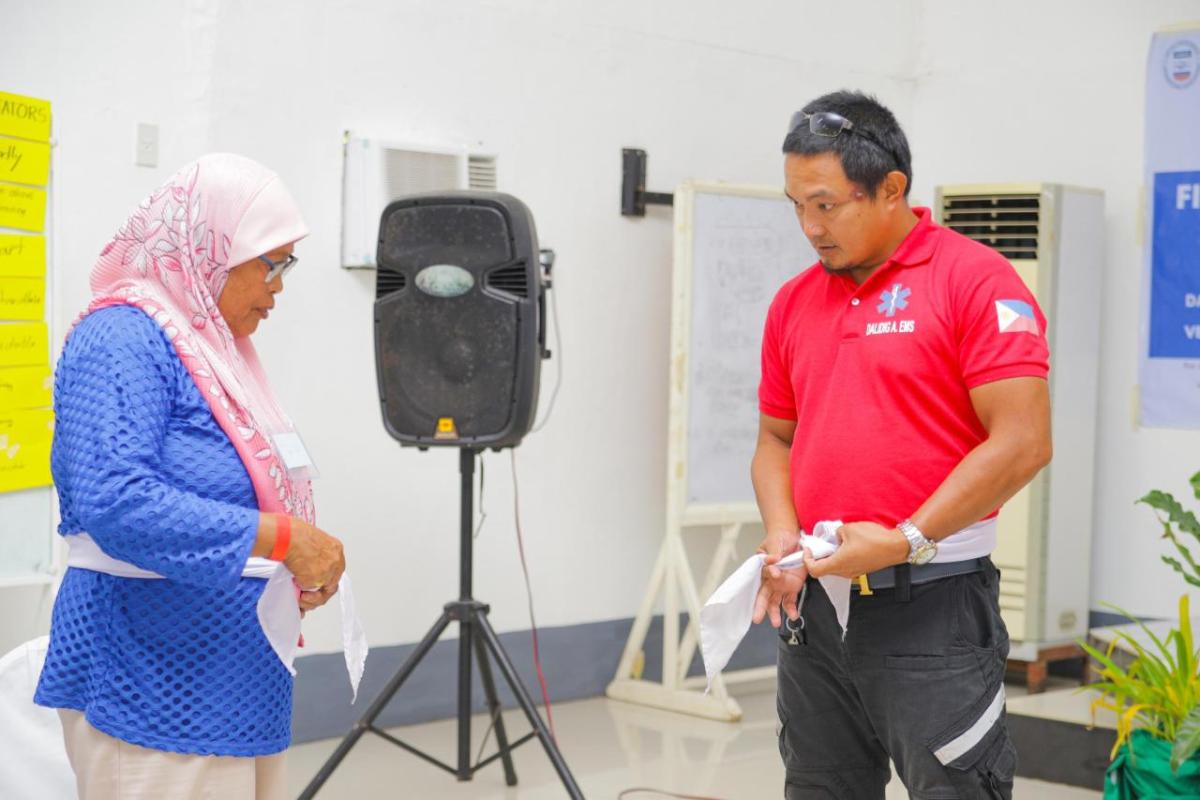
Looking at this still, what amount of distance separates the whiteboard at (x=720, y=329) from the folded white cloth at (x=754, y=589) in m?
2.73

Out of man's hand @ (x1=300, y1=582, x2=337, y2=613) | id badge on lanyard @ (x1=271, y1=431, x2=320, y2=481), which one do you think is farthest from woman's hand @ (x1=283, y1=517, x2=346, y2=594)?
id badge on lanyard @ (x1=271, y1=431, x2=320, y2=481)

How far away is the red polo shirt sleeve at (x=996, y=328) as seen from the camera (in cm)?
193

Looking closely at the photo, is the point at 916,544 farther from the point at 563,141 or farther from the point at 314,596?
the point at 563,141

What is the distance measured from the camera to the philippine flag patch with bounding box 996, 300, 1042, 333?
1.94 m

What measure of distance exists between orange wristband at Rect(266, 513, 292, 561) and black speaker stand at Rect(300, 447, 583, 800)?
1.48m

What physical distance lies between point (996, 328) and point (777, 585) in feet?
1.59

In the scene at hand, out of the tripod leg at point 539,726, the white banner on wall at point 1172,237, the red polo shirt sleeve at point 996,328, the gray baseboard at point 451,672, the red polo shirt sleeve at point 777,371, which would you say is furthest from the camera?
the white banner on wall at point 1172,237

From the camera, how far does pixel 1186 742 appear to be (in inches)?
117

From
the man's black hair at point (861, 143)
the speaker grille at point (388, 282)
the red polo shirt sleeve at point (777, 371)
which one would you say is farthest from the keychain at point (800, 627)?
the speaker grille at point (388, 282)

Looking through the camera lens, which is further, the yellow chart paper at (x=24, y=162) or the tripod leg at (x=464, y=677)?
the tripod leg at (x=464, y=677)

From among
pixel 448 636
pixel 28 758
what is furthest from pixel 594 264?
pixel 28 758

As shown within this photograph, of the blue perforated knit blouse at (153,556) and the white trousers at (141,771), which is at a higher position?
the blue perforated knit blouse at (153,556)

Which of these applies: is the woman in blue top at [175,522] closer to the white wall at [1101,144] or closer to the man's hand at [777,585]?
the man's hand at [777,585]

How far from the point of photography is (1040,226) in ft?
16.8
